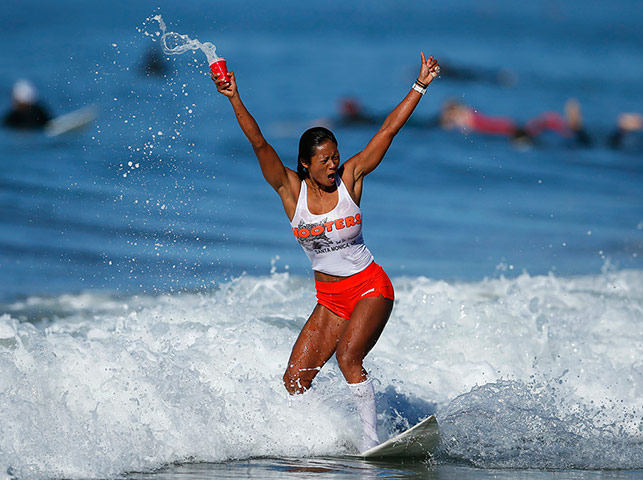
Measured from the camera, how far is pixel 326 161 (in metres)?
6.16

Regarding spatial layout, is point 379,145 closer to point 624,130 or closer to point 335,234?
point 335,234

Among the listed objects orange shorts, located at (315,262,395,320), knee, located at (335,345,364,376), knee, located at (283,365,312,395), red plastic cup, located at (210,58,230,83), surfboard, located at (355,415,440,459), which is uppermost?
red plastic cup, located at (210,58,230,83)

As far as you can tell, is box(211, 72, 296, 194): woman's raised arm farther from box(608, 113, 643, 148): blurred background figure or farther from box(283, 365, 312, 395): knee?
box(608, 113, 643, 148): blurred background figure

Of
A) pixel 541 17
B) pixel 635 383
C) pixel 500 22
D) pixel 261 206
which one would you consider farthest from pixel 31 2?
pixel 635 383

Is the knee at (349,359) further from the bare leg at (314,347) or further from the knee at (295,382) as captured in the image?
the knee at (295,382)

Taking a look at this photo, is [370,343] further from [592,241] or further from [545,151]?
[545,151]

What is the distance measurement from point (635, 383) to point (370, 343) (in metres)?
3.40

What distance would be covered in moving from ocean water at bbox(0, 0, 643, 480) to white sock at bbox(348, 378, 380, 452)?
19 centimetres

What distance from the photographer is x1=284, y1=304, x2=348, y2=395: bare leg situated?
21.5ft

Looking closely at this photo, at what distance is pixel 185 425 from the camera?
634 centimetres

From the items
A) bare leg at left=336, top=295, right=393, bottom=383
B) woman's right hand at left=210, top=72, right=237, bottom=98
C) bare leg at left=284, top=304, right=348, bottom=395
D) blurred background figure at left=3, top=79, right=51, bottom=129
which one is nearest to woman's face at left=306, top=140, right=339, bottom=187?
woman's right hand at left=210, top=72, right=237, bottom=98

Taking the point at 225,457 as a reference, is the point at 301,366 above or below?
above

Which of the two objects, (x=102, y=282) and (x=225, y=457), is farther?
(x=102, y=282)

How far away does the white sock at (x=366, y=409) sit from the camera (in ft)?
20.6
